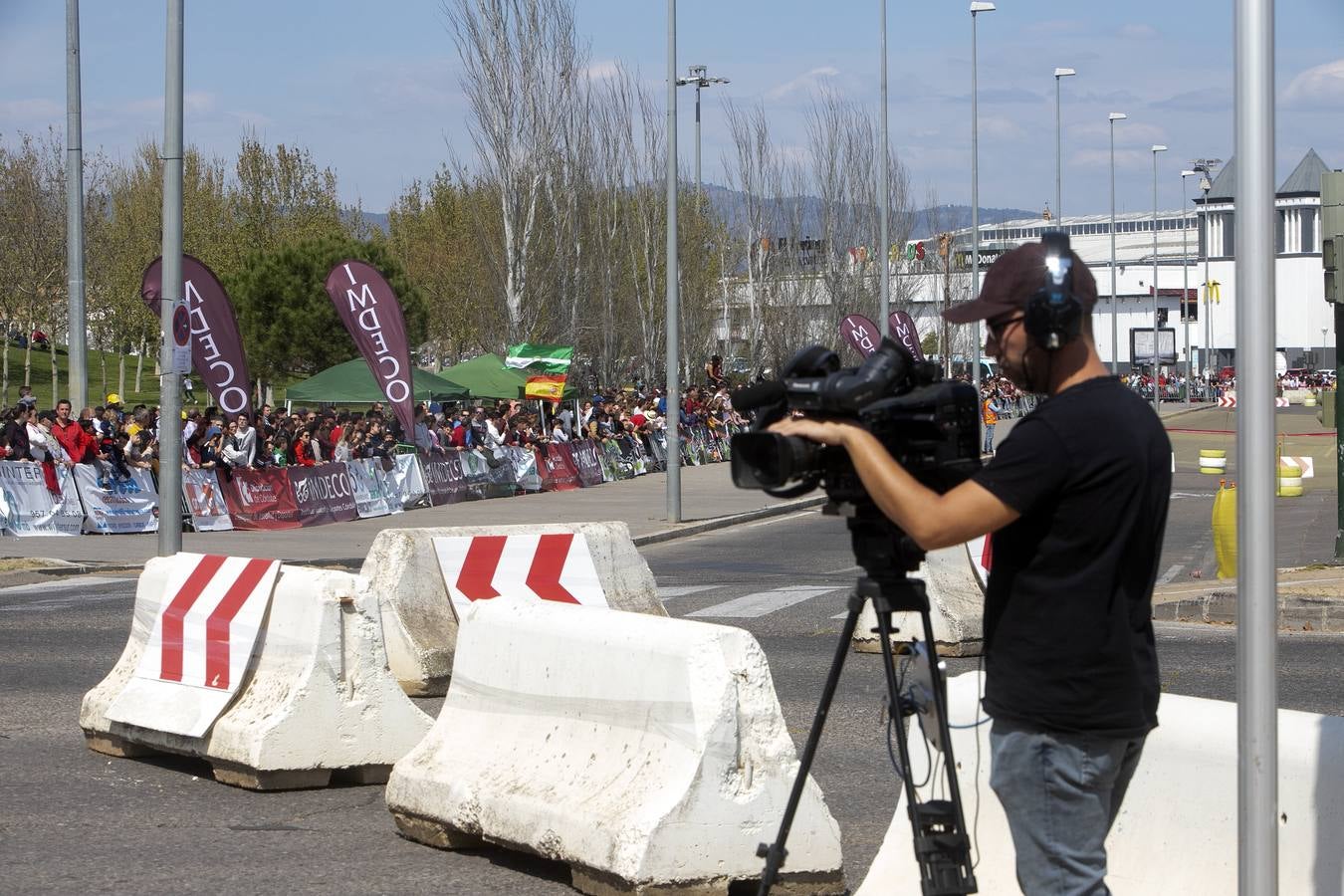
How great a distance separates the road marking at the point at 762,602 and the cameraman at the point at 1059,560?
9915mm

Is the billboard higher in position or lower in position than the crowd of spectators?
higher

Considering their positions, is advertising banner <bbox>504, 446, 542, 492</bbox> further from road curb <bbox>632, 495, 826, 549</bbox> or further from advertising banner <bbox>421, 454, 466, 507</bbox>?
road curb <bbox>632, 495, 826, 549</bbox>

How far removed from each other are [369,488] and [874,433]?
23.3m

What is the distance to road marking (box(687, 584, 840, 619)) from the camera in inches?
535

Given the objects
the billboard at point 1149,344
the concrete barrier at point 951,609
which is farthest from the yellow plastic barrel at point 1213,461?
the billboard at point 1149,344

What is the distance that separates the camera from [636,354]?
55.4 m

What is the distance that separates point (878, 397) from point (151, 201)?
64341 mm

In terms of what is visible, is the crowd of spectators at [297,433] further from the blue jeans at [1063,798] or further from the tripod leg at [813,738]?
the blue jeans at [1063,798]

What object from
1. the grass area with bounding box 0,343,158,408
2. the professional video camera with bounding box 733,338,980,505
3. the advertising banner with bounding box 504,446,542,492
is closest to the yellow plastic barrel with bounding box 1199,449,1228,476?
the advertising banner with bounding box 504,446,542,492

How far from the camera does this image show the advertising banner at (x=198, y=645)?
752 centimetres

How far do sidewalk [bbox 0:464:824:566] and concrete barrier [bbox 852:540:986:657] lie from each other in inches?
102

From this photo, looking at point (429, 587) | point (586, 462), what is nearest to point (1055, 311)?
point (429, 587)

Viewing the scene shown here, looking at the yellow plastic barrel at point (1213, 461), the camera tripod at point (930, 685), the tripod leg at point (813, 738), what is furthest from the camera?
the yellow plastic barrel at point (1213, 461)

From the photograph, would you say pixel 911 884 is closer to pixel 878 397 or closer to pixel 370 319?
pixel 878 397
